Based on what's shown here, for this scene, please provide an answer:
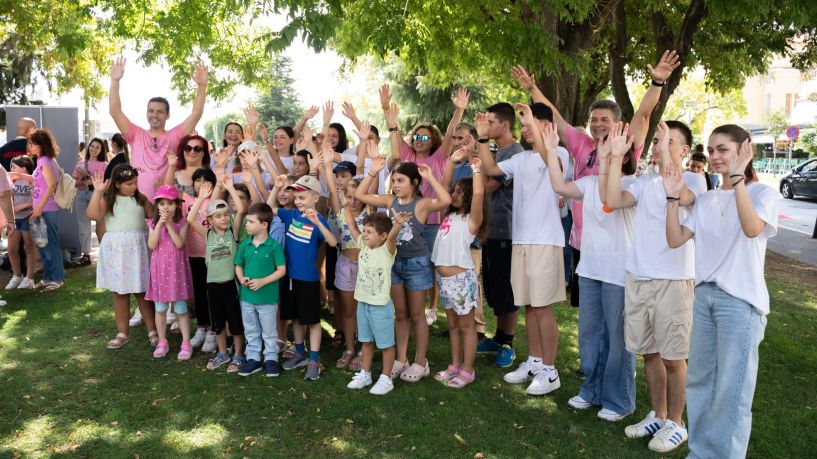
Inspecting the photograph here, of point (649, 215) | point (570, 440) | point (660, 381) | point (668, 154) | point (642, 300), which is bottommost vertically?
point (570, 440)

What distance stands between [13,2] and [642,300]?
34.6 feet

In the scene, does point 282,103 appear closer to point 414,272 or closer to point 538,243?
point 414,272

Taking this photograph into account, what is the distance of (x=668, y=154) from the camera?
376 centimetres

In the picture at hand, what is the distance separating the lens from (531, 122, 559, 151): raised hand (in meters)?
4.62

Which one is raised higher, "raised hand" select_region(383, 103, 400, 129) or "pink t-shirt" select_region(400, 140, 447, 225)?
"raised hand" select_region(383, 103, 400, 129)

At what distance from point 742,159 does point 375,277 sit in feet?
9.01

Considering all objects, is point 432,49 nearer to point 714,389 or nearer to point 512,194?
point 512,194

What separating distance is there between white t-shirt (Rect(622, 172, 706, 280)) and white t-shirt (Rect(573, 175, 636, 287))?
0.25 meters

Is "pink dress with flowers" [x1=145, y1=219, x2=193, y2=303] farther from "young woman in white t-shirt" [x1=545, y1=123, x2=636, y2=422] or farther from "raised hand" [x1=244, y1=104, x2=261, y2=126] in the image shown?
"young woman in white t-shirt" [x1=545, y1=123, x2=636, y2=422]

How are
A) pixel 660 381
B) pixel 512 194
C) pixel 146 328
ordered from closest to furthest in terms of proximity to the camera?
pixel 660 381, pixel 512 194, pixel 146 328

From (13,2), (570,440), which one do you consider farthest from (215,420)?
Answer: (13,2)

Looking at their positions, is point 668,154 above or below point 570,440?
above

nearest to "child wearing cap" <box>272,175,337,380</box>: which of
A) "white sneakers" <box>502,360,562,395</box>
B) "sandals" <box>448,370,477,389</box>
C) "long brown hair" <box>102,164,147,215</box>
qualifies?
"sandals" <box>448,370,477,389</box>

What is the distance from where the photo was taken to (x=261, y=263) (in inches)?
214
